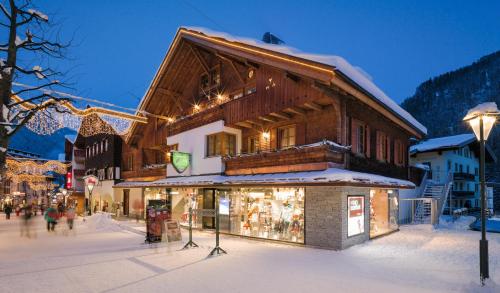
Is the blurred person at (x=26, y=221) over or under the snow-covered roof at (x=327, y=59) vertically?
under

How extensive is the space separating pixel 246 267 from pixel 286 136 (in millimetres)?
8729

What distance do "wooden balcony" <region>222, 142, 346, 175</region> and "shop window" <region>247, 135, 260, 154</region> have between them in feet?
4.68

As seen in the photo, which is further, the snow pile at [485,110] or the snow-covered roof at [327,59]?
the snow-covered roof at [327,59]

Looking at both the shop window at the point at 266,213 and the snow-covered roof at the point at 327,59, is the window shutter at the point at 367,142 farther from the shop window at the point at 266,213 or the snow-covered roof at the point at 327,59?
the shop window at the point at 266,213

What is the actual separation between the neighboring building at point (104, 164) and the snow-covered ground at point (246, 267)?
66.6 feet

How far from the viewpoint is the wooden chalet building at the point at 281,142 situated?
14146 mm

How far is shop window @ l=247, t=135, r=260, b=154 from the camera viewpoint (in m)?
19.2

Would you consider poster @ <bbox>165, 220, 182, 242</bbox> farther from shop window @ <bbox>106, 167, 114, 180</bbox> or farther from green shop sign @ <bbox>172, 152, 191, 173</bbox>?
shop window @ <bbox>106, 167, 114, 180</bbox>

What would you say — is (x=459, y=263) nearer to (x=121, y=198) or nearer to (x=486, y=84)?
(x=121, y=198)

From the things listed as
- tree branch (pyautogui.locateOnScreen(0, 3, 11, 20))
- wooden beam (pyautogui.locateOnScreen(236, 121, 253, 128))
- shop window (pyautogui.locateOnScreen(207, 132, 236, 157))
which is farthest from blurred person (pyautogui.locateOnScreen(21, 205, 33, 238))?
tree branch (pyautogui.locateOnScreen(0, 3, 11, 20))

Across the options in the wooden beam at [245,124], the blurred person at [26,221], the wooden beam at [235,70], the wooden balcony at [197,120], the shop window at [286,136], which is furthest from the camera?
the wooden balcony at [197,120]

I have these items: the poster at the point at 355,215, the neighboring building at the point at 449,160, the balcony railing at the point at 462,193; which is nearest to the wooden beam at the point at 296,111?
the poster at the point at 355,215

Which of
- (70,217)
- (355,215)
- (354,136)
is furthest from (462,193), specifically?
(70,217)

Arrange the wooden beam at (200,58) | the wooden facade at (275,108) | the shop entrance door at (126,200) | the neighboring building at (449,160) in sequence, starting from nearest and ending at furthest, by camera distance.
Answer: the wooden facade at (275,108) < the wooden beam at (200,58) < the neighboring building at (449,160) < the shop entrance door at (126,200)
